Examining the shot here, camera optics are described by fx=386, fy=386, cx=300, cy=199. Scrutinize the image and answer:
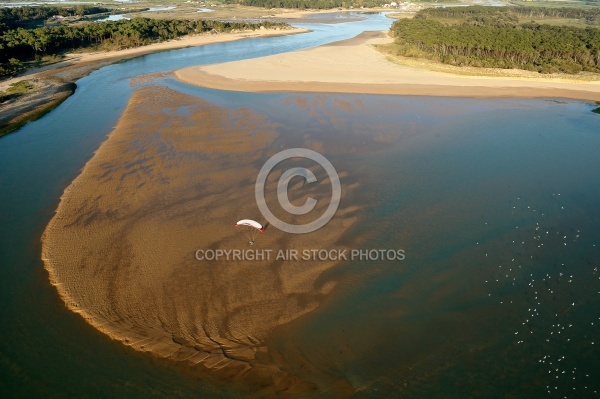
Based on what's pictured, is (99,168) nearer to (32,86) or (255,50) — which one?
(32,86)

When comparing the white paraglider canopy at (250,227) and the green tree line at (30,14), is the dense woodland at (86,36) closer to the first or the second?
the green tree line at (30,14)

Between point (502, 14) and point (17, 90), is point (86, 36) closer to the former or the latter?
point (17, 90)

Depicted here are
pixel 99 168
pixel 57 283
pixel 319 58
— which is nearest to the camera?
pixel 57 283

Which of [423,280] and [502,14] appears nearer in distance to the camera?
[423,280]

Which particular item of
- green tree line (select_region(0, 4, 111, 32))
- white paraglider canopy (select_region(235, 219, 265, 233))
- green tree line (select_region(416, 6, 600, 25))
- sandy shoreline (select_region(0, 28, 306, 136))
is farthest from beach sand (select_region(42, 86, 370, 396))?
green tree line (select_region(416, 6, 600, 25))

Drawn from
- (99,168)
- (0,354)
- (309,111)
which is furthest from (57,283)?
(309,111)

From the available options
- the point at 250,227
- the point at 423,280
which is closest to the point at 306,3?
the point at 250,227
